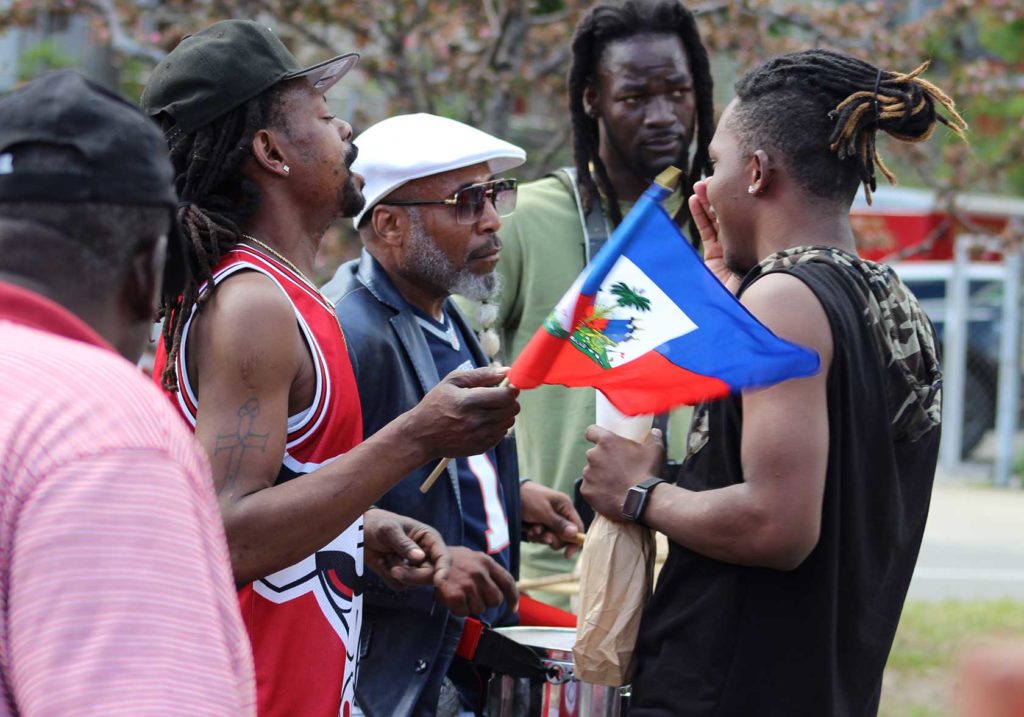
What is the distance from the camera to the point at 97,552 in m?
1.41

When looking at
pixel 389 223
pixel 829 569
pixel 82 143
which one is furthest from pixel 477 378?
pixel 82 143

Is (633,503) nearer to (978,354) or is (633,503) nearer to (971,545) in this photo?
(971,545)

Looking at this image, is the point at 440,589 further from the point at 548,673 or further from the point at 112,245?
the point at 112,245

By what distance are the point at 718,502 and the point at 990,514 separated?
42.9 feet

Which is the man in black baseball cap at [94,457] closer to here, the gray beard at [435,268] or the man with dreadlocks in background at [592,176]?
the gray beard at [435,268]

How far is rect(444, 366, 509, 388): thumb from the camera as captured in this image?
281 cm

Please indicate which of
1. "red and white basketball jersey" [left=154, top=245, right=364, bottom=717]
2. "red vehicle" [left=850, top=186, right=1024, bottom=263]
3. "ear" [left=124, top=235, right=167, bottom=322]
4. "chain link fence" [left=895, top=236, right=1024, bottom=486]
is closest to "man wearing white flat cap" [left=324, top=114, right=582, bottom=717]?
"red and white basketball jersey" [left=154, top=245, right=364, bottom=717]

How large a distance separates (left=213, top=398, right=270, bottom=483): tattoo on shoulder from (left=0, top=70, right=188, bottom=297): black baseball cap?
99 centimetres

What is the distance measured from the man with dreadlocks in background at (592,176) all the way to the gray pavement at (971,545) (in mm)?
6781

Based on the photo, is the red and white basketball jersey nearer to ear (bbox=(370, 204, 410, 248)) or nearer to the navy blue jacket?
the navy blue jacket

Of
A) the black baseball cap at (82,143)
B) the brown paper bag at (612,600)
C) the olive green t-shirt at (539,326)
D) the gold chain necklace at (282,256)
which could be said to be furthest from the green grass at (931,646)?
the black baseball cap at (82,143)

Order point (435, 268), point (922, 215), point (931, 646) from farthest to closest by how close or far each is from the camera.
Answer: point (922, 215)
point (931, 646)
point (435, 268)

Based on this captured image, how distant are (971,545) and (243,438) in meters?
11.6

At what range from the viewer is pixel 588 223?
4.43 m
